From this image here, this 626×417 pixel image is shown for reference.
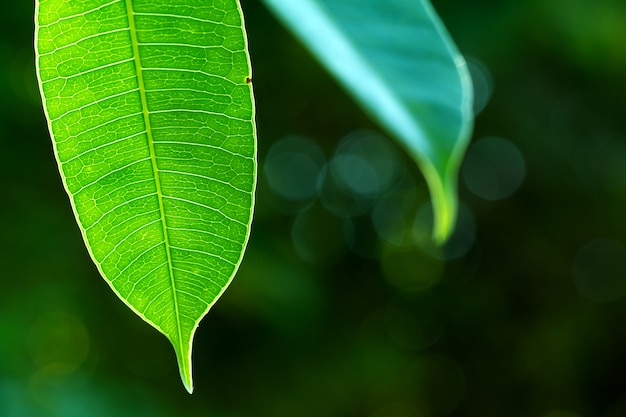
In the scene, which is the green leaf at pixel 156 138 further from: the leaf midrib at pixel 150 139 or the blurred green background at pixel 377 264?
the blurred green background at pixel 377 264

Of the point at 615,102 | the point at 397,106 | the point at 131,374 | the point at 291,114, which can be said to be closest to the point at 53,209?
the point at 131,374

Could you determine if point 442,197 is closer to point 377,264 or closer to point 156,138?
point 156,138

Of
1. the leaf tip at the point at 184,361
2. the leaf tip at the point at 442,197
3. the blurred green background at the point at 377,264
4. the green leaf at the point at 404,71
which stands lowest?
the blurred green background at the point at 377,264

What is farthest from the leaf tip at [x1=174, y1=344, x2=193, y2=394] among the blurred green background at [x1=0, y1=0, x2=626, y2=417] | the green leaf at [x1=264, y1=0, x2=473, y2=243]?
the blurred green background at [x1=0, y1=0, x2=626, y2=417]

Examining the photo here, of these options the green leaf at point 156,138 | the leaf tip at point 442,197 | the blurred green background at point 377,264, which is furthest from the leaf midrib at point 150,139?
the blurred green background at point 377,264

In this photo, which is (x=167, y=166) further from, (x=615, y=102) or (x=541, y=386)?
(x=541, y=386)

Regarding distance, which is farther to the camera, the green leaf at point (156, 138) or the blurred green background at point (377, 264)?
the blurred green background at point (377, 264)

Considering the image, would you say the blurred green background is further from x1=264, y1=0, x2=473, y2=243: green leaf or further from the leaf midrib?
x1=264, y1=0, x2=473, y2=243: green leaf
